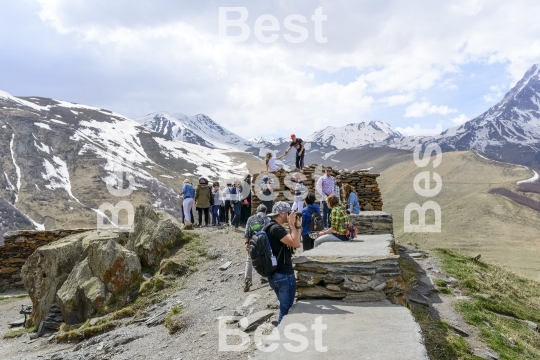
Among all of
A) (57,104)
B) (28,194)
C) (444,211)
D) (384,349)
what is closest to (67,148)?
(28,194)

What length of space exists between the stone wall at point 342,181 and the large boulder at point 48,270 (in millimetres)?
→ 7205

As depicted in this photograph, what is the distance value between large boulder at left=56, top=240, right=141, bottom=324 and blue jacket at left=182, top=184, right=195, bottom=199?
5023 millimetres

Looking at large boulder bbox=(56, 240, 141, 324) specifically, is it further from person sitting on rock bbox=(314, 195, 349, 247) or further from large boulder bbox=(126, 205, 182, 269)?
person sitting on rock bbox=(314, 195, 349, 247)

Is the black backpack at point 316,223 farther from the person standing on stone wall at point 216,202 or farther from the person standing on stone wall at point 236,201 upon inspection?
the person standing on stone wall at point 216,202

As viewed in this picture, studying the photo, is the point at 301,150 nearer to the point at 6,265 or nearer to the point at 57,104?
the point at 6,265

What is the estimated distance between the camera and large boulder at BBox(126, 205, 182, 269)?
14477 mm

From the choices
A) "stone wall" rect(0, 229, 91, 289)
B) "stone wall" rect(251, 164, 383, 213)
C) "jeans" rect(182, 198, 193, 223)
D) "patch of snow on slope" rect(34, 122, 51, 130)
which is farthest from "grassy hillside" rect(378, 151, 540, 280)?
"patch of snow on slope" rect(34, 122, 51, 130)

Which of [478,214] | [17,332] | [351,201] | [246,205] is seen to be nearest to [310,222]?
[351,201]

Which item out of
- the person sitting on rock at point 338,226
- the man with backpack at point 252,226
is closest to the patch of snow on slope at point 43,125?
the man with backpack at point 252,226

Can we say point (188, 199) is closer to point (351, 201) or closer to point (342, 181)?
point (342, 181)

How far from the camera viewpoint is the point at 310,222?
10594mm

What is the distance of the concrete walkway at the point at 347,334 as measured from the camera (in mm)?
4512

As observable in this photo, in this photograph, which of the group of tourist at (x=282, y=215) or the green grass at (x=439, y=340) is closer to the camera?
the group of tourist at (x=282, y=215)

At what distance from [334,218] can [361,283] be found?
3.12 metres
